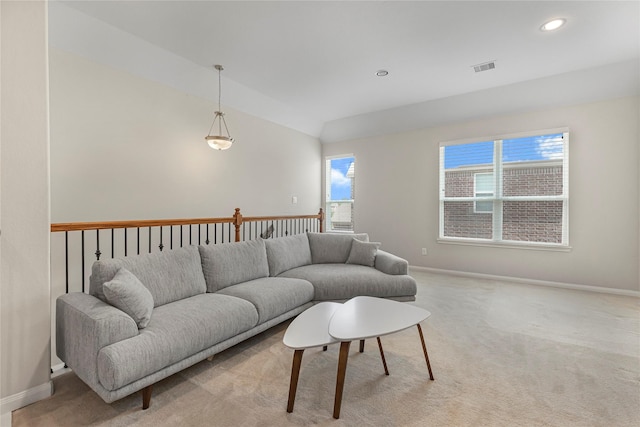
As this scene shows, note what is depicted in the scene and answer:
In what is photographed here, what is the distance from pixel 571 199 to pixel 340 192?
3.93 m

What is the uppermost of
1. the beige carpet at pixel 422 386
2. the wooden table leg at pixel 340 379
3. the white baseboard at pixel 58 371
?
the wooden table leg at pixel 340 379

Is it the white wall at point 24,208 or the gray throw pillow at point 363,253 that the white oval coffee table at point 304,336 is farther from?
the gray throw pillow at point 363,253

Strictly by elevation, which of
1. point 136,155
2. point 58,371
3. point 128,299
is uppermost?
point 136,155

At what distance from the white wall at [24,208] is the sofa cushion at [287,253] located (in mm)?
1920

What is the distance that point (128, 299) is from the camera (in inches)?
72.1

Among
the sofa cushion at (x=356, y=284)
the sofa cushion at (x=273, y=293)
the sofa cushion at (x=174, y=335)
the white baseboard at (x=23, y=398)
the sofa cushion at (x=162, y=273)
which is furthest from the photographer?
the sofa cushion at (x=356, y=284)

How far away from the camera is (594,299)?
3.73 meters

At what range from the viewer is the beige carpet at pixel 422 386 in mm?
1627

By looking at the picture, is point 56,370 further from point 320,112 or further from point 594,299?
point 594,299

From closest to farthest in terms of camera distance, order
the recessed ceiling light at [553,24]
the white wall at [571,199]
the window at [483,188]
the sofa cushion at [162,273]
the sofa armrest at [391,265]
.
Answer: the sofa cushion at [162,273] → the recessed ceiling light at [553,24] → the sofa armrest at [391,265] → the white wall at [571,199] → the window at [483,188]

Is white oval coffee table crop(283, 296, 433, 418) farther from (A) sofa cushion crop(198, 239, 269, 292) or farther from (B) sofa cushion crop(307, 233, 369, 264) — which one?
(B) sofa cushion crop(307, 233, 369, 264)

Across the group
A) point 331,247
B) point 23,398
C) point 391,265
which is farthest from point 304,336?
point 331,247

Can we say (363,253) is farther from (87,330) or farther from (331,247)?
(87,330)

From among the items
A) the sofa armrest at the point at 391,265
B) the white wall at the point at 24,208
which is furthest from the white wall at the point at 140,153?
the sofa armrest at the point at 391,265
